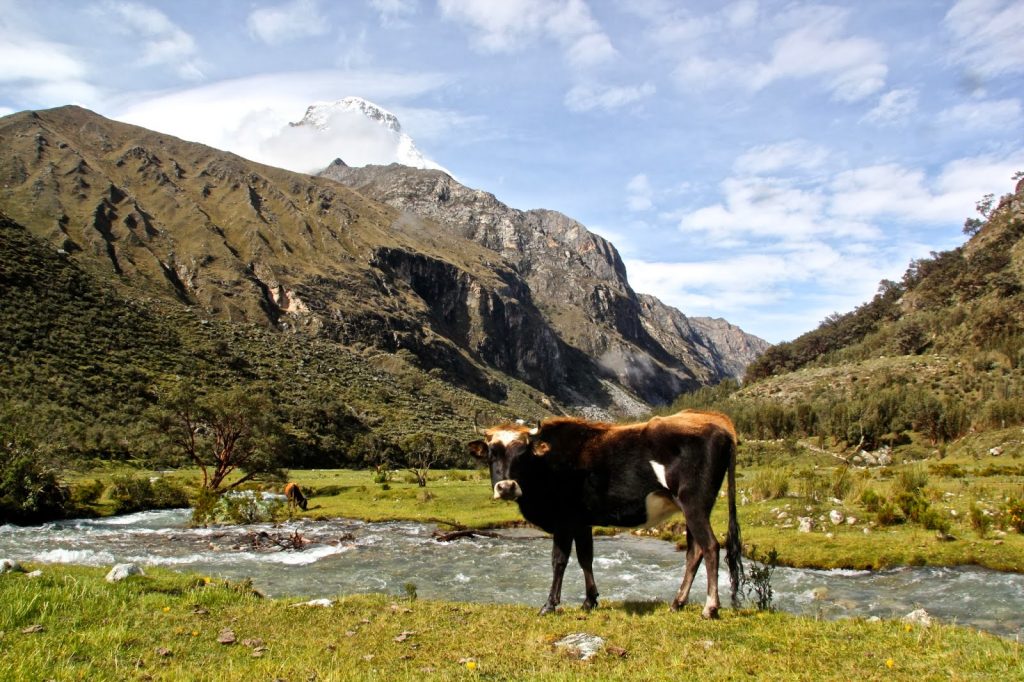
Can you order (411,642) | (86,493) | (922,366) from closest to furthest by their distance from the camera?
(411,642)
(86,493)
(922,366)

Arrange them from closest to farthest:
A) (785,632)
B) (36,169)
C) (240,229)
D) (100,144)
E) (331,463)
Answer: (785,632), (331,463), (36,169), (240,229), (100,144)

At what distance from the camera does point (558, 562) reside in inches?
380

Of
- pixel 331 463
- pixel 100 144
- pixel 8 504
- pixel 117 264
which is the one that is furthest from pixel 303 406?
pixel 100 144

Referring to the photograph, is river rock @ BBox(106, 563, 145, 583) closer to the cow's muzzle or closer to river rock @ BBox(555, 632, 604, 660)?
the cow's muzzle

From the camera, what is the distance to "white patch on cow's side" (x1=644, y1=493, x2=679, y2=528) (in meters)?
8.95

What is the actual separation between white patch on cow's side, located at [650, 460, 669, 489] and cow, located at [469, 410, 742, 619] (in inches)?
0.6

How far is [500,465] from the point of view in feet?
30.4

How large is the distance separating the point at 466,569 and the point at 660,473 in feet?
35.7

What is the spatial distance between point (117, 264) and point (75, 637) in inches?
5405

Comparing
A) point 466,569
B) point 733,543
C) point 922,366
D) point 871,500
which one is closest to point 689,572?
point 733,543

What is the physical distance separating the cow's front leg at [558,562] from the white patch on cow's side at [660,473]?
5.55 ft

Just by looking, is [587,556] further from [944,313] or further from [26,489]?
[944,313]

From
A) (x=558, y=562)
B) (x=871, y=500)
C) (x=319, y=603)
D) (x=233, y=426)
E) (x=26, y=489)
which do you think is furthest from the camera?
(x=233, y=426)

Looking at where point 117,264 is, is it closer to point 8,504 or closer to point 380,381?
point 380,381
